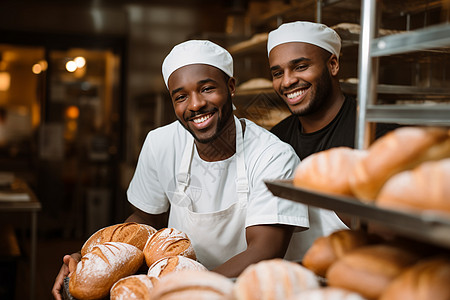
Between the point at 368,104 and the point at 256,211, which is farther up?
the point at 368,104

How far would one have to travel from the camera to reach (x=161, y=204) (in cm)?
180

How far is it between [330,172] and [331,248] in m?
0.18

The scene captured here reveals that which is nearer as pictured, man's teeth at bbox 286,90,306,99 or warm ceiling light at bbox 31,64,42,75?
man's teeth at bbox 286,90,306,99

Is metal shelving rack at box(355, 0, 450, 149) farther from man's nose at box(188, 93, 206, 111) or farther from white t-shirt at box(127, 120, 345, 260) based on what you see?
man's nose at box(188, 93, 206, 111)

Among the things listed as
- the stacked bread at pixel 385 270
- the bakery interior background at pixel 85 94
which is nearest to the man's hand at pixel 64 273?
the stacked bread at pixel 385 270

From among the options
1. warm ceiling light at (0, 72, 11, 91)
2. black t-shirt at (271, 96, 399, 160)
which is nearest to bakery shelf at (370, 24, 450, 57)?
black t-shirt at (271, 96, 399, 160)

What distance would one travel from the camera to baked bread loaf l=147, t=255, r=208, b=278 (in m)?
1.16

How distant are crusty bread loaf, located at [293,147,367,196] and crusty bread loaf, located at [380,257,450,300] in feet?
0.47

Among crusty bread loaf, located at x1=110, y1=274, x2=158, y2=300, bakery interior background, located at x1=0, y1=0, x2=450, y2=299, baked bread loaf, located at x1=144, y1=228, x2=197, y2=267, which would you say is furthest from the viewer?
bakery interior background, located at x1=0, y1=0, x2=450, y2=299

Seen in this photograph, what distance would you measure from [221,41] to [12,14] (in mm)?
2993

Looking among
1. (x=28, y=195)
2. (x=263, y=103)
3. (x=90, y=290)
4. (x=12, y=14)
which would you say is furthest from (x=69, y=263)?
(x=12, y=14)

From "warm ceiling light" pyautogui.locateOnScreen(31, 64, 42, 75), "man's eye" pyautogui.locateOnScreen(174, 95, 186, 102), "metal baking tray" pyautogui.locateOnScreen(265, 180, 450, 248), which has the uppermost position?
"warm ceiling light" pyautogui.locateOnScreen(31, 64, 42, 75)

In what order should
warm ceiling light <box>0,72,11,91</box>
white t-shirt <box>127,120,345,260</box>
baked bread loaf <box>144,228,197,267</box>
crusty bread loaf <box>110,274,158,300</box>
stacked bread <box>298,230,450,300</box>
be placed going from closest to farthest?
stacked bread <box>298,230,450,300</box> → crusty bread loaf <box>110,274,158,300</box> → baked bread loaf <box>144,228,197,267</box> → white t-shirt <box>127,120,345,260</box> → warm ceiling light <box>0,72,11,91</box>

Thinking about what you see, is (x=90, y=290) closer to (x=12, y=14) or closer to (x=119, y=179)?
(x=119, y=179)
